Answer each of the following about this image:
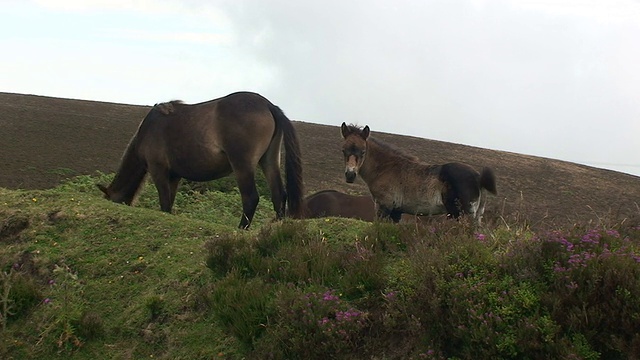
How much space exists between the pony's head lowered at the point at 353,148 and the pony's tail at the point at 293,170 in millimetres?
874

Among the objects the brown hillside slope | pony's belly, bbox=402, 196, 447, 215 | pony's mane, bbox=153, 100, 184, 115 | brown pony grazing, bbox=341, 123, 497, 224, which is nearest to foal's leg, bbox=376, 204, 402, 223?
brown pony grazing, bbox=341, 123, 497, 224

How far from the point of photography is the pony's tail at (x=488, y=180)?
1073 cm

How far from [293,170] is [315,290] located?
4.94 metres

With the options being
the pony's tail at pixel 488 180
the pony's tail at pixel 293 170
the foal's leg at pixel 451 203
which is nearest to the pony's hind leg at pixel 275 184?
the pony's tail at pixel 293 170

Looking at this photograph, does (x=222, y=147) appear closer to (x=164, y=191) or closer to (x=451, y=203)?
(x=164, y=191)

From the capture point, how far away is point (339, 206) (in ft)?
49.5

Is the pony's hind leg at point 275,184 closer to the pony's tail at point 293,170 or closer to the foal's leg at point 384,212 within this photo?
the pony's tail at point 293,170

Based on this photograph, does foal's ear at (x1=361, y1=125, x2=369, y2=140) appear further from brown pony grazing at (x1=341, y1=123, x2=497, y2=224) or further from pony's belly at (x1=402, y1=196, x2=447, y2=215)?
pony's belly at (x1=402, y1=196, x2=447, y2=215)

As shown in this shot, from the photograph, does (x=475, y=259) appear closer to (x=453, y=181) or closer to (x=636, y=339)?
(x=636, y=339)

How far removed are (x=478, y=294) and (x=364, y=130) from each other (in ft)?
19.9

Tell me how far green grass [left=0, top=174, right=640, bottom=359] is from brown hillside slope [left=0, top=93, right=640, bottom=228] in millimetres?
12380

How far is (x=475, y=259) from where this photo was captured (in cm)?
664

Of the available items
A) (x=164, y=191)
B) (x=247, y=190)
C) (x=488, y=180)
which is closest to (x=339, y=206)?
(x=247, y=190)

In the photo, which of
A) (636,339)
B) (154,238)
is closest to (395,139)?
(154,238)
